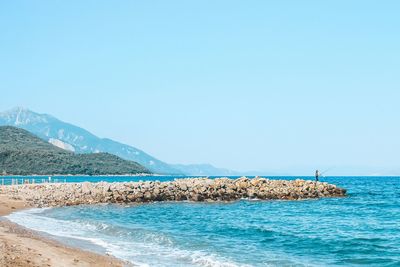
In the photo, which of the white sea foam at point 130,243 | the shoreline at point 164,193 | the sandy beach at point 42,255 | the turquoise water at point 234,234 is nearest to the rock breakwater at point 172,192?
the shoreline at point 164,193

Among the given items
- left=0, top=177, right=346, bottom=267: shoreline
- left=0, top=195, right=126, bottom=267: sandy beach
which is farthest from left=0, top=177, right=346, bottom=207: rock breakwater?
Result: left=0, top=195, right=126, bottom=267: sandy beach

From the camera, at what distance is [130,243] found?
23453 mm

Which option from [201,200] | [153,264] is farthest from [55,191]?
[153,264]

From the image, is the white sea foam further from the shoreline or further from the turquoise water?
the shoreline

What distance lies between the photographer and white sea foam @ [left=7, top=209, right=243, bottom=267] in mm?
18953

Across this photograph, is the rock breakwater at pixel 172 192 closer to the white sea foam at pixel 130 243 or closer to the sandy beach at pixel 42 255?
the white sea foam at pixel 130 243

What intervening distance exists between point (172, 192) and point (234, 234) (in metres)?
27.1

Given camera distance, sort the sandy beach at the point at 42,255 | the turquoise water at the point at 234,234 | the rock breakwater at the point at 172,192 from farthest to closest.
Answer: the rock breakwater at the point at 172,192 < the turquoise water at the point at 234,234 < the sandy beach at the point at 42,255

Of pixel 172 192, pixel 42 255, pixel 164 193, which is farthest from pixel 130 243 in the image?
pixel 172 192

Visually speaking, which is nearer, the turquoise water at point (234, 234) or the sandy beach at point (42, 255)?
the sandy beach at point (42, 255)

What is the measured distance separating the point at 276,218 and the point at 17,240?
64.8 ft

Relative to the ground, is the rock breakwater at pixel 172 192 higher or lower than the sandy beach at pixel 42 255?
higher

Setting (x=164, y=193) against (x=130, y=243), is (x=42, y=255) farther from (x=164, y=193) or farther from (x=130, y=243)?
(x=164, y=193)

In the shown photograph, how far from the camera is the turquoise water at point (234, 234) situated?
66.3 ft
